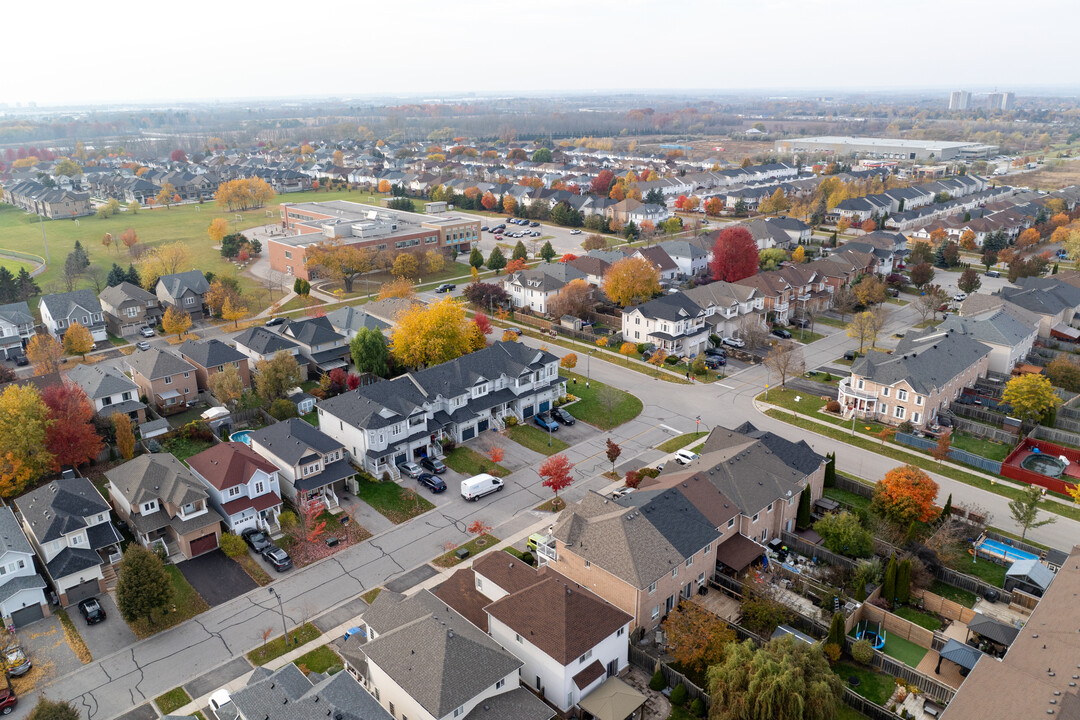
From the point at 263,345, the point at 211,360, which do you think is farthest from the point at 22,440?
the point at 263,345

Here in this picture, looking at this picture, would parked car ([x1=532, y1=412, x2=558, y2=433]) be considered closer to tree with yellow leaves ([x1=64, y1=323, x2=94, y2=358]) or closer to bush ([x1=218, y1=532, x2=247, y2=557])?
bush ([x1=218, y1=532, x2=247, y2=557])

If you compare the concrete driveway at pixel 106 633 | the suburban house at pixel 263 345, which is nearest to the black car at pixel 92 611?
the concrete driveway at pixel 106 633

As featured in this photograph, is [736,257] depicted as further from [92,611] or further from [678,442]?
[92,611]

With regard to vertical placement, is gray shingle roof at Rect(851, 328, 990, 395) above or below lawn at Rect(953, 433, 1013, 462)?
above

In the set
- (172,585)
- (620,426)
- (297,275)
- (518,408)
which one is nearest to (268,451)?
(172,585)

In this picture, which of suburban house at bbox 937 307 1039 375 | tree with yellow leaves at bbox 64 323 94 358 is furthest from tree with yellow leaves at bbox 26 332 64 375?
suburban house at bbox 937 307 1039 375

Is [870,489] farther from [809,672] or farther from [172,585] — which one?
[172,585]
